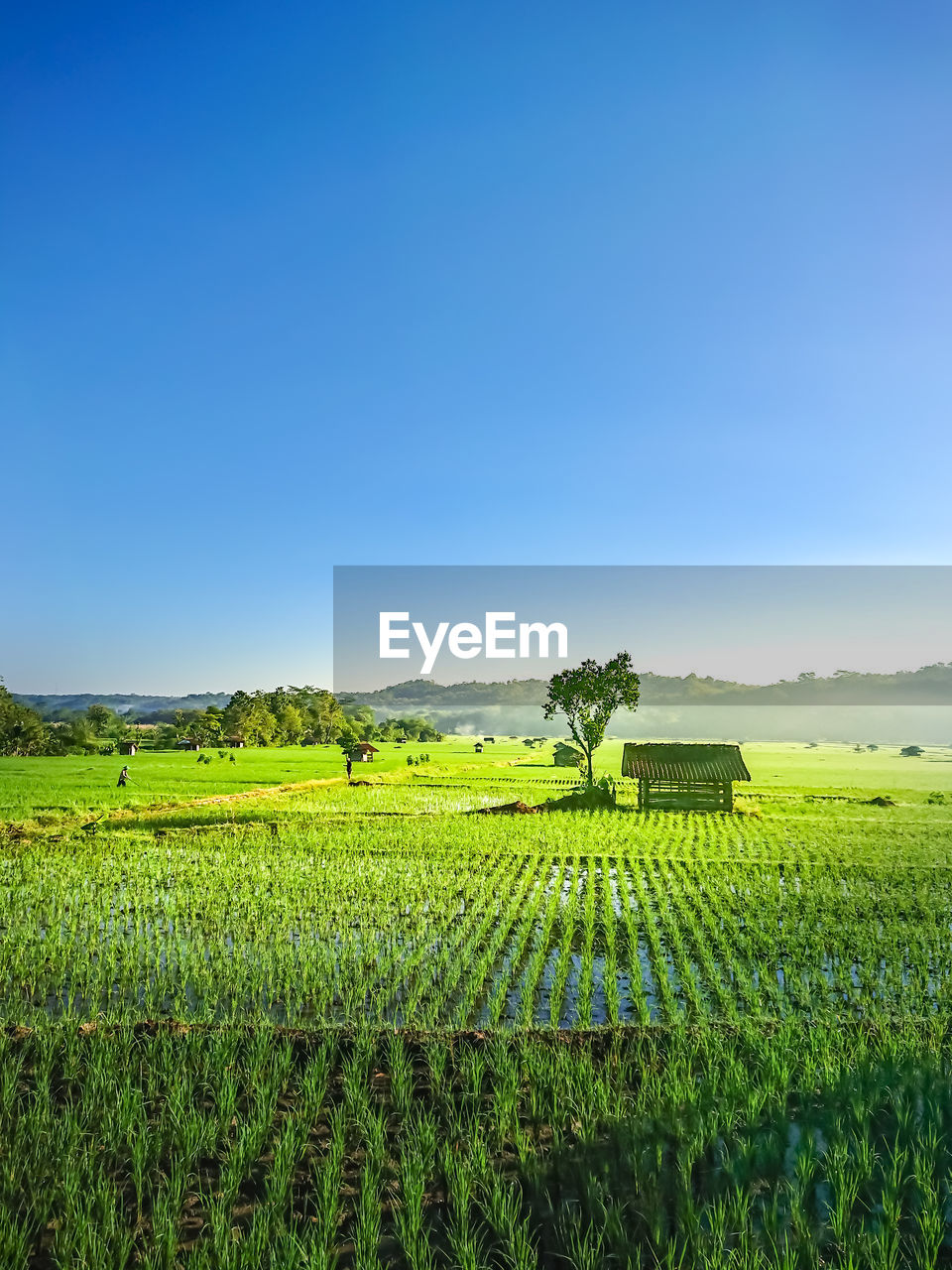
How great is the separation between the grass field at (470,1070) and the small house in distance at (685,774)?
37.8 feet

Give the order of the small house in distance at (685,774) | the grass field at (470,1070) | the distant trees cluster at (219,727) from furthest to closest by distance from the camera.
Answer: the distant trees cluster at (219,727) → the small house in distance at (685,774) → the grass field at (470,1070)

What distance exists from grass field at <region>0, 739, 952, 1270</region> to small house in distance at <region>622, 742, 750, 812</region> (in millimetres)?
11512

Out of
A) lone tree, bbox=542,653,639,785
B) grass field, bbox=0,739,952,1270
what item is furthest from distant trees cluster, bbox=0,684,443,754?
grass field, bbox=0,739,952,1270

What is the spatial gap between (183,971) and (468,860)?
6.36 metres

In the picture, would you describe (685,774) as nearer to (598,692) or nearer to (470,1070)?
(598,692)

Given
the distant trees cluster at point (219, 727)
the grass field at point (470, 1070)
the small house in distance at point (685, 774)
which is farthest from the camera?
the distant trees cluster at point (219, 727)

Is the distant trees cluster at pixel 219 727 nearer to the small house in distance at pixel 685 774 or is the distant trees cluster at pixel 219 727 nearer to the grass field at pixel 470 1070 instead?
the small house in distance at pixel 685 774

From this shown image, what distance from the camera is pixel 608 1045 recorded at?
16.4 ft

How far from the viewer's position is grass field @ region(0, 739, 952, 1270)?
3.25 metres

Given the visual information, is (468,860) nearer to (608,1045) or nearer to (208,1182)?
(608,1045)

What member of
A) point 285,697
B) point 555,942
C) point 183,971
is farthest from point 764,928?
point 285,697

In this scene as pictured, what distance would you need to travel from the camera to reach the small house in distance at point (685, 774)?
74.1 feet

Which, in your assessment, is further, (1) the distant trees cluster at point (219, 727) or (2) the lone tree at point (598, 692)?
(1) the distant trees cluster at point (219, 727)

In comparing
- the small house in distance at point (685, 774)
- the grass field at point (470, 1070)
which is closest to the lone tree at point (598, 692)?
the small house in distance at point (685, 774)
